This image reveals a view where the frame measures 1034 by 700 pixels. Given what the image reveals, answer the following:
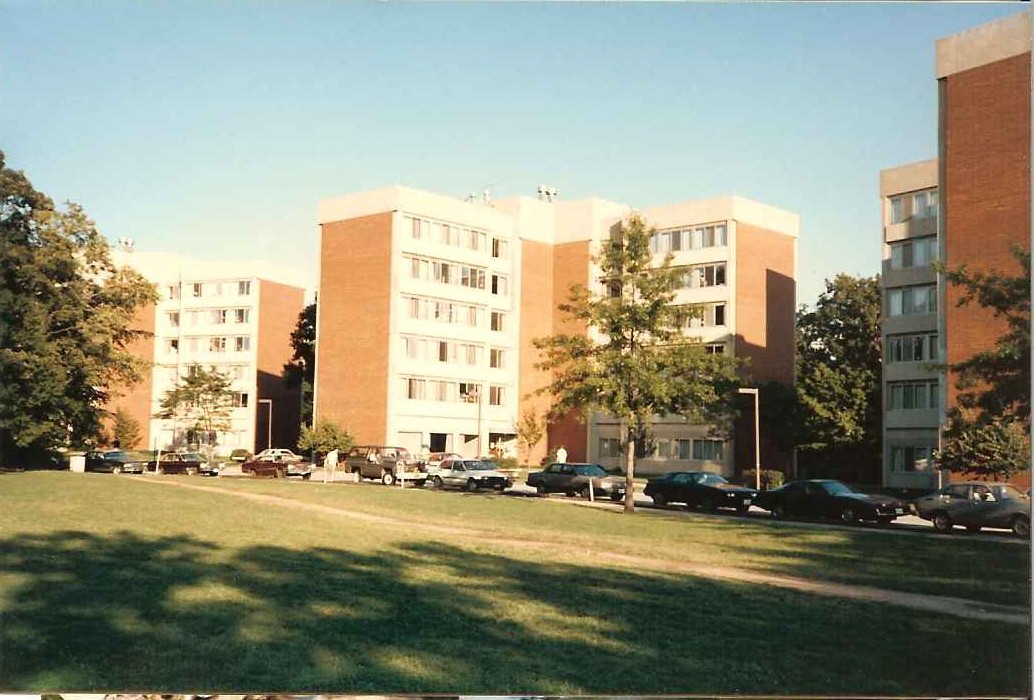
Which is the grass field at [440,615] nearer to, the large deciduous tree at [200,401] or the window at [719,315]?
the large deciduous tree at [200,401]

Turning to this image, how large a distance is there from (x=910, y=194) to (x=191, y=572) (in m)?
17.4

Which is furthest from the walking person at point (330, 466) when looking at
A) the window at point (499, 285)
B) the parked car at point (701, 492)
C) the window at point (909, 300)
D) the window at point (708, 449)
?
the window at point (499, 285)

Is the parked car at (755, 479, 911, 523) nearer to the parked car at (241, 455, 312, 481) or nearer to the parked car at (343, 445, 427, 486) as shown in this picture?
the parked car at (241, 455, 312, 481)

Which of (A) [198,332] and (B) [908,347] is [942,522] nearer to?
(B) [908,347]

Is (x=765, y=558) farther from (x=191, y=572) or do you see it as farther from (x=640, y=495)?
(x=640, y=495)

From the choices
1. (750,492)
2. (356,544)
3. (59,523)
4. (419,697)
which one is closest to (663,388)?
(750,492)

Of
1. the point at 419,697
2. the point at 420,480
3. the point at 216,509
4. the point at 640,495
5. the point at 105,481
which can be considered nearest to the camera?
the point at 419,697

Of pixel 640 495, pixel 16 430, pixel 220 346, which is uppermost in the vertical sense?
pixel 220 346

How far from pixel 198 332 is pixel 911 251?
50.7 ft

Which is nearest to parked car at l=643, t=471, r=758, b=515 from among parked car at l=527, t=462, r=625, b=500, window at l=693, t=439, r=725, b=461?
parked car at l=527, t=462, r=625, b=500

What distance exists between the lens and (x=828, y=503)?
83.7 feet

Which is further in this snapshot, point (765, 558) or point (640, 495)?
point (640, 495)

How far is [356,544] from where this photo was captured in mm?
14992

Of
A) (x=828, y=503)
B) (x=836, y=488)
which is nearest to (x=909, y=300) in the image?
(x=836, y=488)
